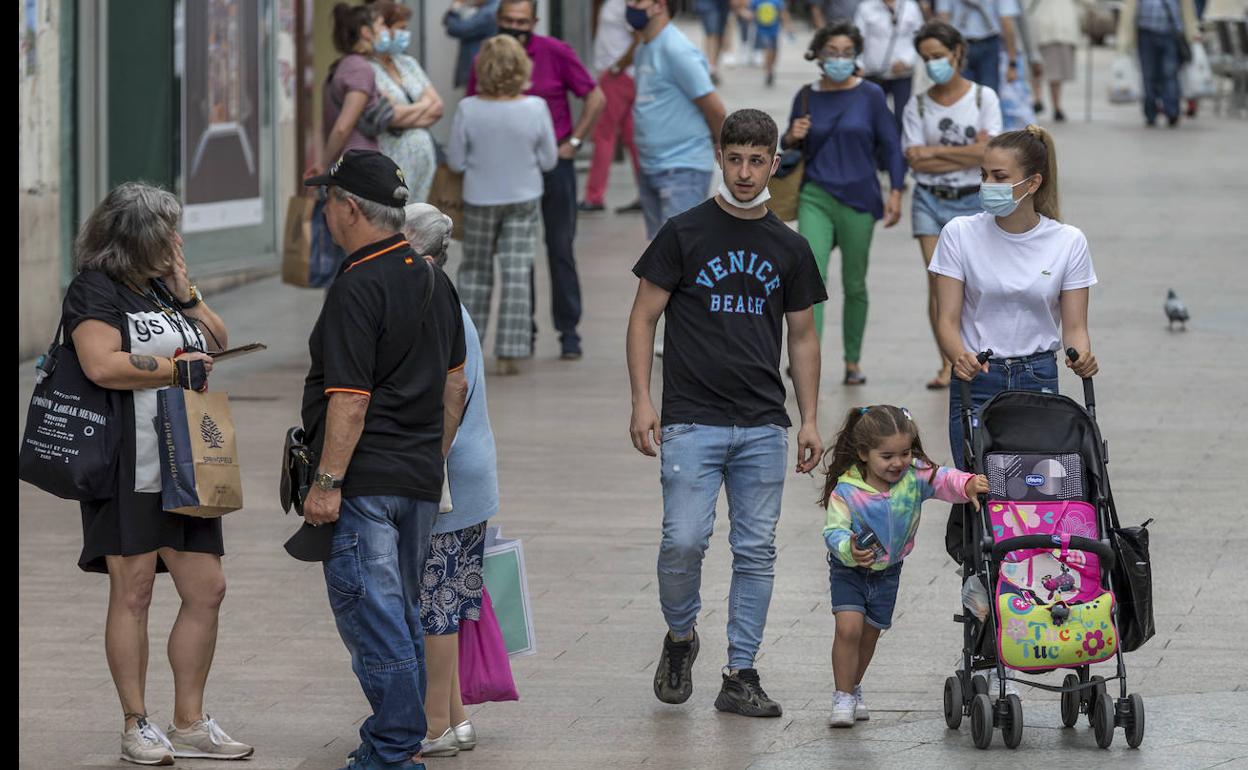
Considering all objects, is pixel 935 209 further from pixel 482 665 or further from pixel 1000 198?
pixel 482 665

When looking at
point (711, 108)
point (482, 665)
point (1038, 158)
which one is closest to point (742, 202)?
point (1038, 158)

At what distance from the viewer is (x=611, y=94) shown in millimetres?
19016

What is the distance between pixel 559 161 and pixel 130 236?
6.93 meters

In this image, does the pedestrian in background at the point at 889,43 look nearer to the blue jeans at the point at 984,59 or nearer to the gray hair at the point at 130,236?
the blue jeans at the point at 984,59

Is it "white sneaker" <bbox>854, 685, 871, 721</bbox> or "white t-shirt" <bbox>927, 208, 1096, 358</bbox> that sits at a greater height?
"white t-shirt" <bbox>927, 208, 1096, 358</bbox>

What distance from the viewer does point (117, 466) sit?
20.1 ft

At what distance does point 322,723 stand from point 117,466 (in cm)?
102

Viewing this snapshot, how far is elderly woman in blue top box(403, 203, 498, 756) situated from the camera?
621 cm

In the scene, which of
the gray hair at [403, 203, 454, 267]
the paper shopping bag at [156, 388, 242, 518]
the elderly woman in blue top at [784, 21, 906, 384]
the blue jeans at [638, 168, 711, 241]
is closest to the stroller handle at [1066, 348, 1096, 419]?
the gray hair at [403, 203, 454, 267]

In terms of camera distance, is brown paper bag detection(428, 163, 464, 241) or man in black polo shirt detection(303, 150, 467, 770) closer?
man in black polo shirt detection(303, 150, 467, 770)

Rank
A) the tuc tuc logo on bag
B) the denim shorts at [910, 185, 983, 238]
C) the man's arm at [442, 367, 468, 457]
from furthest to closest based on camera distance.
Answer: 1. the denim shorts at [910, 185, 983, 238]
2. the tuc tuc logo on bag
3. the man's arm at [442, 367, 468, 457]

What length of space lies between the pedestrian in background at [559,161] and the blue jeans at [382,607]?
7.03 meters

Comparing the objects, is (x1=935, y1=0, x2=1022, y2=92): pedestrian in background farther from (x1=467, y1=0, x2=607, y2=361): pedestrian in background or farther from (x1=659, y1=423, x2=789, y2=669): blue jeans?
(x1=659, y1=423, x2=789, y2=669): blue jeans

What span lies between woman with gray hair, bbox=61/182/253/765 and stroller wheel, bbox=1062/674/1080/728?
7.24 feet
